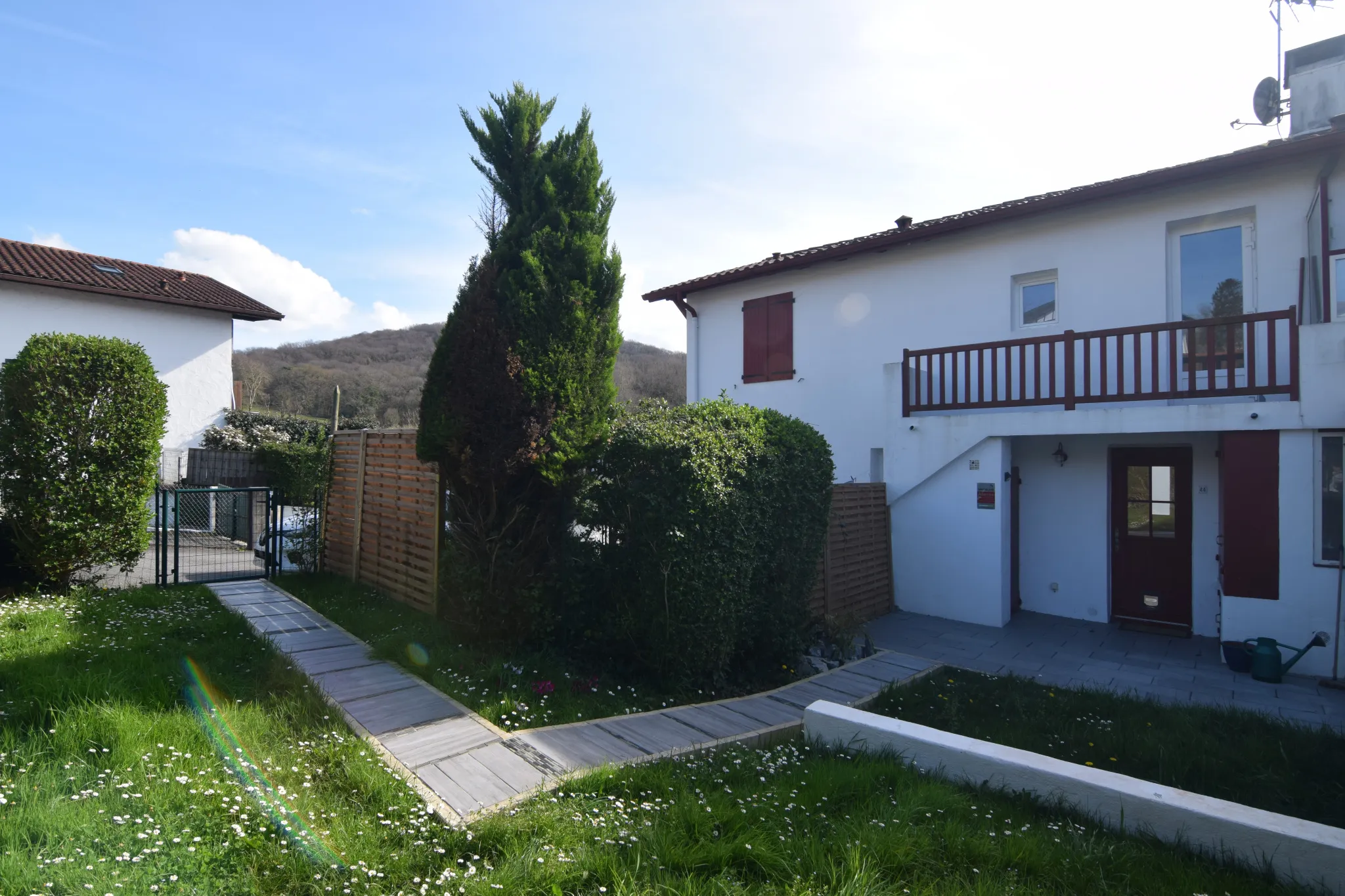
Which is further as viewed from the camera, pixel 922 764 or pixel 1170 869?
pixel 922 764

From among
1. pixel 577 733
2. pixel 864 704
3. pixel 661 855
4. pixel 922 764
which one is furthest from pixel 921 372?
pixel 661 855

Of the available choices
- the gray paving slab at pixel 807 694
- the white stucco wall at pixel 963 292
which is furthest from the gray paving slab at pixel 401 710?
the white stucco wall at pixel 963 292

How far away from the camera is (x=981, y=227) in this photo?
10.0 metres

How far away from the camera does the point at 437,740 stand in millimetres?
4281

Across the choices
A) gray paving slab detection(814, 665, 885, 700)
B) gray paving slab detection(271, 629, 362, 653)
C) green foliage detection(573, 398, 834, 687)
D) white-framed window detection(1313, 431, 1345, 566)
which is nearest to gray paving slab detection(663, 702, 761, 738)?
green foliage detection(573, 398, 834, 687)

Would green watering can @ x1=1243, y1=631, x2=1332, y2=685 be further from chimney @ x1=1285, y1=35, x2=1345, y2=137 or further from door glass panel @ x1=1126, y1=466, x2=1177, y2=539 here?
chimney @ x1=1285, y1=35, x2=1345, y2=137

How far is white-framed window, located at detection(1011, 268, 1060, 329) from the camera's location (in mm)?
9711

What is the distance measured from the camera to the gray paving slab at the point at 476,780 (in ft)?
11.5

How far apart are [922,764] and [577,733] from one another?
2181mm

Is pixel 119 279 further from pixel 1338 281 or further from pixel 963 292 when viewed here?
pixel 1338 281

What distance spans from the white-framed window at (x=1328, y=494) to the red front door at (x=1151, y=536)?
5.83ft

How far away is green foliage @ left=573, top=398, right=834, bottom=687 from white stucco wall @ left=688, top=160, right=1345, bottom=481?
4095 mm

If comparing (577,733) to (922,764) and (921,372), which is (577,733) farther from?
(921,372)

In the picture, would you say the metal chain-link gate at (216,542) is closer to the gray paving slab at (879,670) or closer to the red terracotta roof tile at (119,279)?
the red terracotta roof tile at (119,279)
